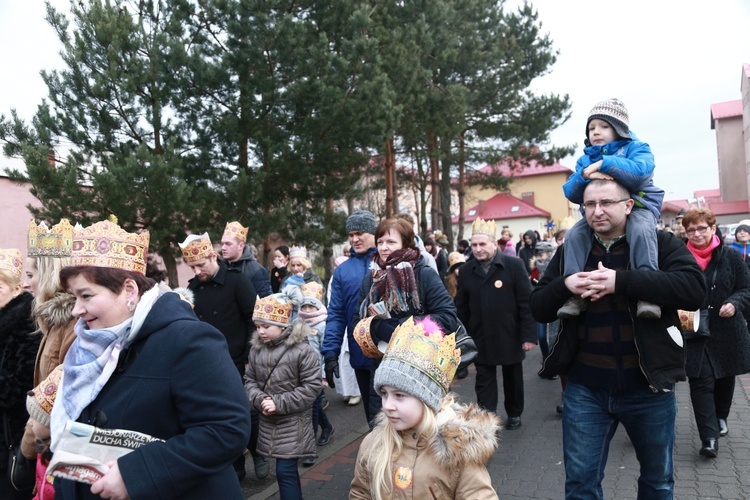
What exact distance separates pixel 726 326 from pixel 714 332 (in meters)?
0.11

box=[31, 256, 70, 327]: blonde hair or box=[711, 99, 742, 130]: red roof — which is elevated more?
box=[711, 99, 742, 130]: red roof

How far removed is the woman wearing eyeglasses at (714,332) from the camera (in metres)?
4.98

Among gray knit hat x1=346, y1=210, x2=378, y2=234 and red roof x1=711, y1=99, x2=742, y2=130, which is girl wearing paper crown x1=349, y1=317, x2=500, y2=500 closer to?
gray knit hat x1=346, y1=210, x2=378, y2=234

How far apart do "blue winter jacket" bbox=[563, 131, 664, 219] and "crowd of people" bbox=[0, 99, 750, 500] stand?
0.01 m

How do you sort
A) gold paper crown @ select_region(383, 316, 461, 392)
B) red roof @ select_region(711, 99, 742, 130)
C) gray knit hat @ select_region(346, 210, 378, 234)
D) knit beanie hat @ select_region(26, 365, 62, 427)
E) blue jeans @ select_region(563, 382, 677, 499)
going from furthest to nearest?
1. red roof @ select_region(711, 99, 742, 130)
2. gray knit hat @ select_region(346, 210, 378, 234)
3. blue jeans @ select_region(563, 382, 677, 499)
4. gold paper crown @ select_region(383, 316, 461, 392)
5. knit beanie hat @ select_region(26, 365, 62, 427)

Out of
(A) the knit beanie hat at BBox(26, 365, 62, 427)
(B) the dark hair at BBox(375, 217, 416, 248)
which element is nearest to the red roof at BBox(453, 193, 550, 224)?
(B) the dark hair at BBox(375, 217, 416, 248)

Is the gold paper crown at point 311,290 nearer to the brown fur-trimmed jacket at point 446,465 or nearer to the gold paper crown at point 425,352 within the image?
the gold paper crown at point 425,352

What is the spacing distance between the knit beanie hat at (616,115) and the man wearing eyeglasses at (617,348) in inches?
16.7

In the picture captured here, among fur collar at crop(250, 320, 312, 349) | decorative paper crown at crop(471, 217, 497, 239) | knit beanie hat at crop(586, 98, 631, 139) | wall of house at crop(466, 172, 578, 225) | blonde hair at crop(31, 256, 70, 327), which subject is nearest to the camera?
knit beanie hat at crop(586, 98, 631, 139)

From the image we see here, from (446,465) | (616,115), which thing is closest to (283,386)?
(446,465)

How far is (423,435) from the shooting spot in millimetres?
2682

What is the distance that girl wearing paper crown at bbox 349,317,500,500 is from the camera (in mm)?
2555

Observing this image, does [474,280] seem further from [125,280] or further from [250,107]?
[250,107]

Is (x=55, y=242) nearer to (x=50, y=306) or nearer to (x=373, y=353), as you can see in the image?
(x=50, y=306)
